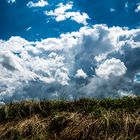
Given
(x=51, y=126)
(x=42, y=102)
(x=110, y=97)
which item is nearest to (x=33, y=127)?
(x=51, y=126)

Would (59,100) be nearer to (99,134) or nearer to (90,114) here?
(90,114)

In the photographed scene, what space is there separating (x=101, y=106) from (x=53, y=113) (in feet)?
5.35

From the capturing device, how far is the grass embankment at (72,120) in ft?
38.9

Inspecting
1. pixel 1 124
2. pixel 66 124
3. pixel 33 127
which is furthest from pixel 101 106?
pixel 1 124

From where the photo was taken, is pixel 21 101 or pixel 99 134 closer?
pixel 99 134

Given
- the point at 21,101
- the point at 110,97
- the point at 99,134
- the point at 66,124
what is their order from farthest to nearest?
1. the point at 21,101
2. the point at 110,97
3. the point at 66,124
4. the point at 99,134

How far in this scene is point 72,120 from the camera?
A: 41.8 ft

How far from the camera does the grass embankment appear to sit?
11852mm

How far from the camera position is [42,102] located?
46.6 feet

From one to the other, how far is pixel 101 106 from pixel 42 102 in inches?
87.7

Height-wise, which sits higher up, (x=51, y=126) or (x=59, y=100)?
(x=59, y=100)

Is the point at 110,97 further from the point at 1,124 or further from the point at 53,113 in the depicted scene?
the point at 1,124

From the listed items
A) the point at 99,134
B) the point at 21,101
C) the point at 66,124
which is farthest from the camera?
the point at 21,101

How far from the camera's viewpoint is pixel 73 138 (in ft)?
39.3
